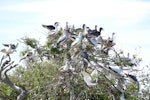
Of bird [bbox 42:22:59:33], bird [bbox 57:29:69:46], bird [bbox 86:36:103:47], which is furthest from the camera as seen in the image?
bird [bbox 42:22:59:33]

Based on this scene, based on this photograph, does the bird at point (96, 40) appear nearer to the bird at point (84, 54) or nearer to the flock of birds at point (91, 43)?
the flock of birds at point (91, 43)

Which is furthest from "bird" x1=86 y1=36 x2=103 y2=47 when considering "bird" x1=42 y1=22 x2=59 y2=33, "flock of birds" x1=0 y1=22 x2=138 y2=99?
"bird" x1=42 y1=22 x2=59 y2=33

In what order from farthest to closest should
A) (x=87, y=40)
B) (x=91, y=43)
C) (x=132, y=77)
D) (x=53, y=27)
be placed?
(x=53, y=27), (x=87, y=40), (x=91, y=43), (x=132, y=77)

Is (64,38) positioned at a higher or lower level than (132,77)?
higher

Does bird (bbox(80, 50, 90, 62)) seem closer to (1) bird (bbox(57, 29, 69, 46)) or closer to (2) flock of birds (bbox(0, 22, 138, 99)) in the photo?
(2) flock of birds (bbox(0, 22, 138, 99))

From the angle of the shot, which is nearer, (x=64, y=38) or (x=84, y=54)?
(x=84, y=54)

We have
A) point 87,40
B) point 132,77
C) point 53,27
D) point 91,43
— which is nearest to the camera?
point 132,77

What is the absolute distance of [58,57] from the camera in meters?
4.65

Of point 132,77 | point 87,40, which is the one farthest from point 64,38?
point 132,77

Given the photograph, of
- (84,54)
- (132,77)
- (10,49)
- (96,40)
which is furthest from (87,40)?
(10,49)

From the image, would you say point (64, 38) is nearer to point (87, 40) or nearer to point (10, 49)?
point (87, 40)

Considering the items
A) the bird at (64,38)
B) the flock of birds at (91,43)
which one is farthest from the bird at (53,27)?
the bird at (64,38)

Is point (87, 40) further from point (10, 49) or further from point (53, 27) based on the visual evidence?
point (10, 49)

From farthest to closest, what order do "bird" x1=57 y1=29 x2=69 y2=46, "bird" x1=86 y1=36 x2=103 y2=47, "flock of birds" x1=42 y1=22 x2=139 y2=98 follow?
"bird" x1=57 y1=29 x2=69 y2=46 → "bird" x1=86 y1=36 x2=103 y2=47 → "flock of birds" x1=42 y1=22 x2=139 y2=98
